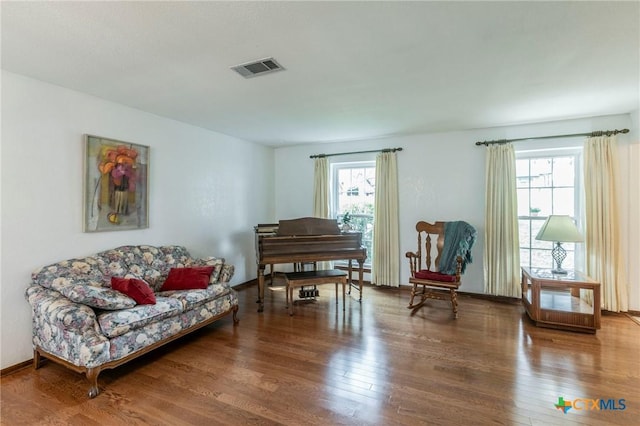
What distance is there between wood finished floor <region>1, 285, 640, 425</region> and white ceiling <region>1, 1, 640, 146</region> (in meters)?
2.54

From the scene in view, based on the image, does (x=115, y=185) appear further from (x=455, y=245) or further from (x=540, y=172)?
(x=540, y=172)

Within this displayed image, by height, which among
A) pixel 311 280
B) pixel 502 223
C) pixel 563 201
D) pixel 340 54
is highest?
pixel 340 54

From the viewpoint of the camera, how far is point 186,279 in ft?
11.0

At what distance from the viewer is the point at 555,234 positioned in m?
3.55

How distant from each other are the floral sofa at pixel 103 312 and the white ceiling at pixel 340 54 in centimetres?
178

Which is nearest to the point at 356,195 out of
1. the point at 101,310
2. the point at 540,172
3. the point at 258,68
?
the point at 540,172

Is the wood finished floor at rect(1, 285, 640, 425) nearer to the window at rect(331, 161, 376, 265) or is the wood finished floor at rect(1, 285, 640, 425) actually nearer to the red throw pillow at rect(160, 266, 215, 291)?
the red throw pillow at rect(160, 266, 215, 291)

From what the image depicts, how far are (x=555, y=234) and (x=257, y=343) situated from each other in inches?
143

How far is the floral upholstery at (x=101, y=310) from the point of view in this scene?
2271 millimetres

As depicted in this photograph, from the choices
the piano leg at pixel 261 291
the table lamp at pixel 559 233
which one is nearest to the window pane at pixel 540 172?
the table lamp at pixel 559 233

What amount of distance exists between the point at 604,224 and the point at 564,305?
122 cm

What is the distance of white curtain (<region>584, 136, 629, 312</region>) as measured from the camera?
3.77m

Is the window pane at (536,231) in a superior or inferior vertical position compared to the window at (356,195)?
inferior

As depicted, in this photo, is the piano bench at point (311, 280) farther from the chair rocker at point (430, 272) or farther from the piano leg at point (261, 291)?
the chair rocker at point (430, 272)
